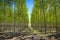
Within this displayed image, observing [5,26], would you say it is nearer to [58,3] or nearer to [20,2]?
[20,2]

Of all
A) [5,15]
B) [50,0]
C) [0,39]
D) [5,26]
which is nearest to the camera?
[0,39]

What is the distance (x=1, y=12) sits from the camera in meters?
25.7

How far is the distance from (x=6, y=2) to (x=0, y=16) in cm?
301

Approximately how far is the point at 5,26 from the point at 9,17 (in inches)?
145

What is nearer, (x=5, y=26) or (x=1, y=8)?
(x=1, y=8)

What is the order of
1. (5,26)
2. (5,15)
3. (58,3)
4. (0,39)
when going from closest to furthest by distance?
(0,39)
(58,3)
(5,15)
(5,26)

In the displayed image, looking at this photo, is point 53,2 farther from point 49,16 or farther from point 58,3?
point 49,16

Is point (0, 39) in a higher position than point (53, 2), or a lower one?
lower

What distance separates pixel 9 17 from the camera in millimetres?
25984

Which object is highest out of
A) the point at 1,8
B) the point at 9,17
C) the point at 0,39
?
the point at 1,8

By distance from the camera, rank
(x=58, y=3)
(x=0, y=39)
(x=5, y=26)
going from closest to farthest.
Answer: (x=0, y=39) → (x=58, y=3) → (x=5, y=26)

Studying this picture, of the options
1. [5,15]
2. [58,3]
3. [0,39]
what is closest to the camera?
[0,39]

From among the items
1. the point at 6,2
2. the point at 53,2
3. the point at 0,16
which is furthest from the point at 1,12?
the point at 53,2

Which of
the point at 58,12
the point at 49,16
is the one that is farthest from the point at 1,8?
the point at 58,12
